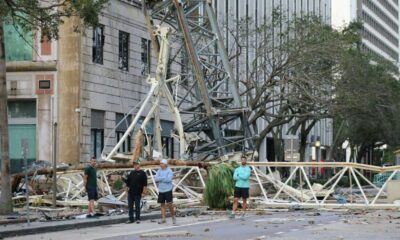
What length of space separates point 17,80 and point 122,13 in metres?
7.57

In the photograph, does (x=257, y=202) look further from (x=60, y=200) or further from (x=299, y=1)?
(x=299, y=1)

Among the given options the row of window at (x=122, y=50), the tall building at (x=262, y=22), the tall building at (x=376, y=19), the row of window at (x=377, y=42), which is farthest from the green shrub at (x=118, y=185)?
the row of window at (x=377, y=42)

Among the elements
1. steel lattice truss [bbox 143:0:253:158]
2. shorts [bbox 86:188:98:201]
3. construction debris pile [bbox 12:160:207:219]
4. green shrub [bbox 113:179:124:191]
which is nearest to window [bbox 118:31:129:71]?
steel lattice truss [bbox 143:0:253:158]

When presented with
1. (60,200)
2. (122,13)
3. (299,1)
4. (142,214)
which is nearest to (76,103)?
(122,13)

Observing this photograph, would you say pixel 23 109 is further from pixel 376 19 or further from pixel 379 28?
pixel 379 28

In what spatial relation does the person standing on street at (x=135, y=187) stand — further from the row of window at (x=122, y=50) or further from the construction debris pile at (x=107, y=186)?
the row of window at (x=122, y=50)

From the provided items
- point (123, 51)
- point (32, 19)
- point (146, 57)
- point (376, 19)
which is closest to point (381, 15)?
point (376, 19)

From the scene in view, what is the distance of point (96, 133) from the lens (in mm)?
45281

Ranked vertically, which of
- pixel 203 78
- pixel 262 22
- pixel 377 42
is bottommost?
pixel 203 78

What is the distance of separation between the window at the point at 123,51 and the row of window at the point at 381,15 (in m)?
97.6

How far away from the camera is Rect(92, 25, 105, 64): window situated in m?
44.4

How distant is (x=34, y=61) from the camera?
140ft

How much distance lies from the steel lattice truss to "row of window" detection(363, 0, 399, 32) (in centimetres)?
10353

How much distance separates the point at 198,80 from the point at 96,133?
9.82 m
